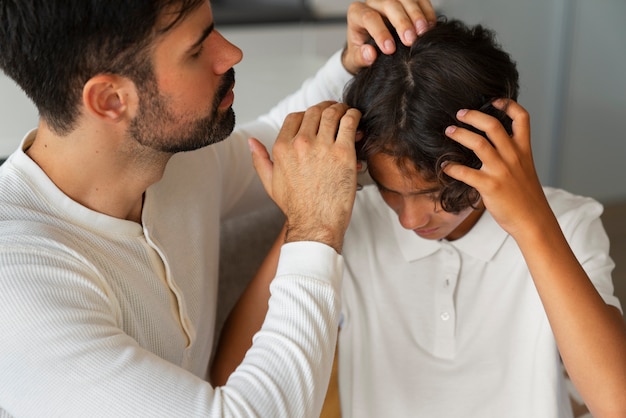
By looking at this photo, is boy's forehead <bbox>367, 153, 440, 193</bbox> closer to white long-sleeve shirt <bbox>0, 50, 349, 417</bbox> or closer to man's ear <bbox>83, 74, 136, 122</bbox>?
white long-sleeve shirt <bbox>0, 50, 349, 417</bbox>

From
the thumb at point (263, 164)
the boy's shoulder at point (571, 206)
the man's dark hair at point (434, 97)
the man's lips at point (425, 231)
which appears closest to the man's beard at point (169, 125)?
the thumb at point (263, 164)

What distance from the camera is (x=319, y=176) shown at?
106cm

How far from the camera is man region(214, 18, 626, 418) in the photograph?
3.39 feet

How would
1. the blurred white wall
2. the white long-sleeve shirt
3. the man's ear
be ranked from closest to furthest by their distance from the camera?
the white long-sleeve shirt
the man's ear
the blurred white wall

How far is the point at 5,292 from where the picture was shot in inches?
35.5

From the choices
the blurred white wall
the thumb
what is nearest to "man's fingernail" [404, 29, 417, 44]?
the thumb

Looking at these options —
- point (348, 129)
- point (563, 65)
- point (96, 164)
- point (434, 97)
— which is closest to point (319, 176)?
point (348, 129)

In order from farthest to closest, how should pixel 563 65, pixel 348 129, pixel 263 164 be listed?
pixel 563 65, pixel 263 164, pixel 348 129

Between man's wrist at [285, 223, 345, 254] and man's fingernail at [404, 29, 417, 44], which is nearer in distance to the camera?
man's wrist at [285, 223, 345, 254]

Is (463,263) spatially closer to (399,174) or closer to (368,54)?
(399,174)

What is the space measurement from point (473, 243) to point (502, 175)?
0.30m

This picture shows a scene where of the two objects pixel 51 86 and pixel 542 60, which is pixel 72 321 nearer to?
pixel 51 86

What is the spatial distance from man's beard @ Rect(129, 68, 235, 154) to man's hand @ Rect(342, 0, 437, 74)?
252 mm

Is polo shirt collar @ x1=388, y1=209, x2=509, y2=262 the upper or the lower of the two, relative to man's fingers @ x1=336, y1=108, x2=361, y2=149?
lower
